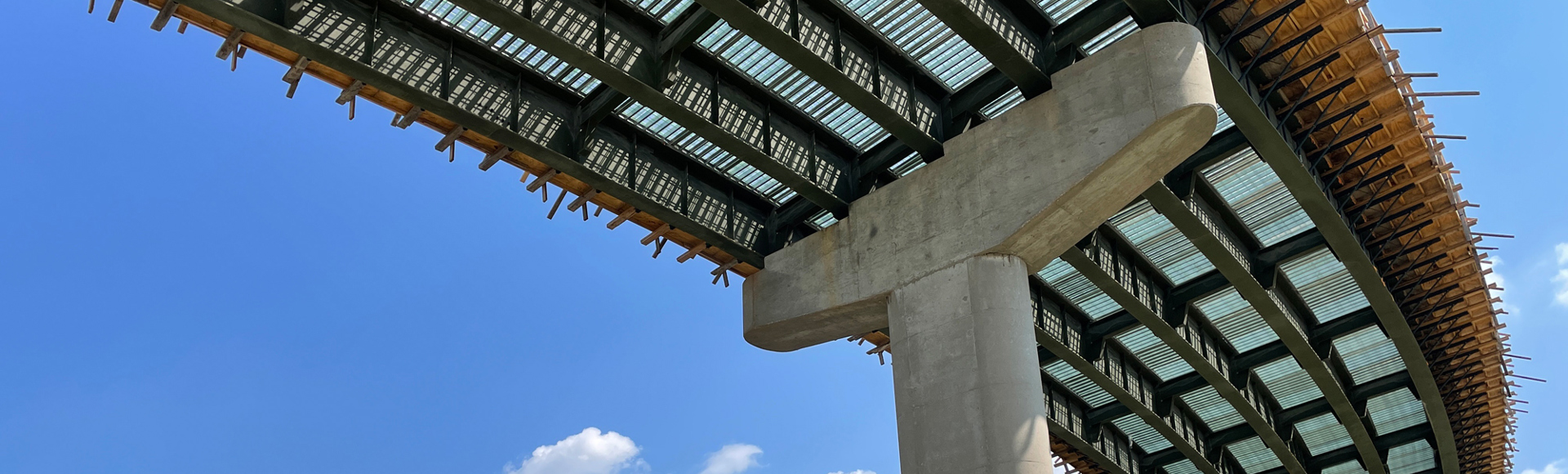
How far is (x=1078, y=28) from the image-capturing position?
56.4 feet

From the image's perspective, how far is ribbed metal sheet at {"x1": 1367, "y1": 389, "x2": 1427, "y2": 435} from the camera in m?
31.4

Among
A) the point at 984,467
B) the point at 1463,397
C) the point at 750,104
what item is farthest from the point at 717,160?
the point at 1463,397

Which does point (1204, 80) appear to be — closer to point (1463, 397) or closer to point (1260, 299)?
point (1260, 299)

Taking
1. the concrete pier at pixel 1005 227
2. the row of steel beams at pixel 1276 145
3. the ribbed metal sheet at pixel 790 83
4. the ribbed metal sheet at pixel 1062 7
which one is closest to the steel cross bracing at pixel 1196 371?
the row of steel beams at pixel 1276 145

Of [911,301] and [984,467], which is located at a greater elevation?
[911,301]

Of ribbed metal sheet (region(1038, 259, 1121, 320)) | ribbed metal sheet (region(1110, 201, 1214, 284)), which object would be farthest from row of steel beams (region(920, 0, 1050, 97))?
ribbed metal sheet (region(1038, 259, 1121, 320))

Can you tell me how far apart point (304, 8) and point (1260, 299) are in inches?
679

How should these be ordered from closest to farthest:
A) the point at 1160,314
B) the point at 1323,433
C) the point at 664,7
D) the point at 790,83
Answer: the point at 664,7, the point at 790,83, the point at 1160,314, the point at 1323,433

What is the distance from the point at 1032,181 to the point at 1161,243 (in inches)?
308

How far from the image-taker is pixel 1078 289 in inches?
1002

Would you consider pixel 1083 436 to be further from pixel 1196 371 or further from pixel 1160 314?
pixel 1160 314

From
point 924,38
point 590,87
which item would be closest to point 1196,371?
point 924,38

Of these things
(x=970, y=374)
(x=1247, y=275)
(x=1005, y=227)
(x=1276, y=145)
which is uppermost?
(x=1247, y=275)

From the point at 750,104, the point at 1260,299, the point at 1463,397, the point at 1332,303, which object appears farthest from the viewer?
the point at 1463,397
